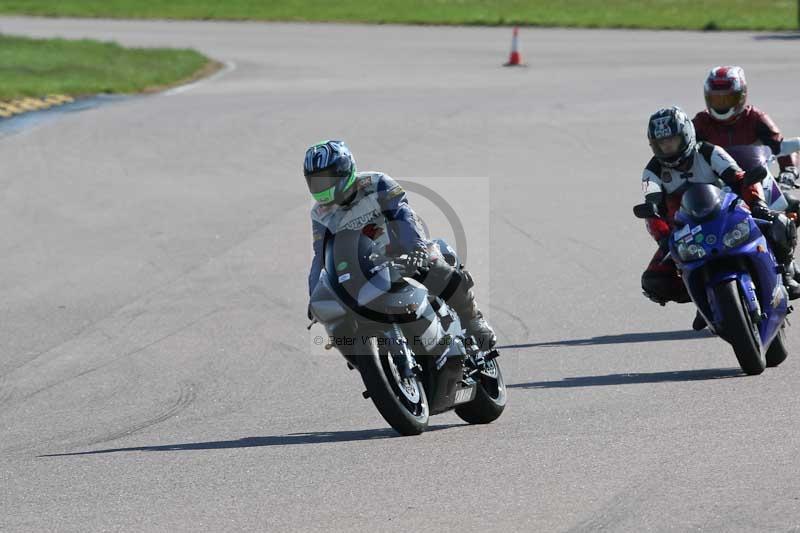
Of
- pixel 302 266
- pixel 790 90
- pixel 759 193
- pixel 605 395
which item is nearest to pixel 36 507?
pixel 605 395

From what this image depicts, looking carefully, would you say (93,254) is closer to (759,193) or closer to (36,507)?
(759,193)

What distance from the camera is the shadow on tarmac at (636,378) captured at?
9023 millimetres

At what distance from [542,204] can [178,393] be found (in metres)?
7.49

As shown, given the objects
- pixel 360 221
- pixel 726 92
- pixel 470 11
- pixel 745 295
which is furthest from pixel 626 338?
pixel 470 11

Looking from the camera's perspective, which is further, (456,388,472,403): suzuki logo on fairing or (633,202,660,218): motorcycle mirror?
(633,202,660,218): motorcycle mirror

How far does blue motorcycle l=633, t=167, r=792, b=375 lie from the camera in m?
8.88

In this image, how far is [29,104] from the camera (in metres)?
24.2

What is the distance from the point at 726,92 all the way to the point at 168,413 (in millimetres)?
4763

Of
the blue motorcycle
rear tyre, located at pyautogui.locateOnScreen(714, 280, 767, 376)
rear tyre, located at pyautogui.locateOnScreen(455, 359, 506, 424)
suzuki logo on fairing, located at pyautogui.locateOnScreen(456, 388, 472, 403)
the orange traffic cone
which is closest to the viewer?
suzuki logo on fairing, located at pyautogui.locateOnScreen(456, 388, 472, 403)

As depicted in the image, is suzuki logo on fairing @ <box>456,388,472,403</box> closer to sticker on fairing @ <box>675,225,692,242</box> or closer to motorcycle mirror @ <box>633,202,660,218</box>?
sticker on fairing @ <box>675,225,692,242</box>

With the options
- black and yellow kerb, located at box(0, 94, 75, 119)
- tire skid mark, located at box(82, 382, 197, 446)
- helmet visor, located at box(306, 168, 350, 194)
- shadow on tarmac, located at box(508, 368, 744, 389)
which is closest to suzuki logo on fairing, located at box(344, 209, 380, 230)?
helmet visor, located at box(306, 168, 350, 194)

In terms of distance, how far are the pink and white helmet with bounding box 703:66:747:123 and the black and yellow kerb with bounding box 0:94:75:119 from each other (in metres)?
14.7

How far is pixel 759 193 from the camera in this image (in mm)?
10203

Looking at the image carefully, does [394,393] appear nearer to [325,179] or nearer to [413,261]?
[413,261]
